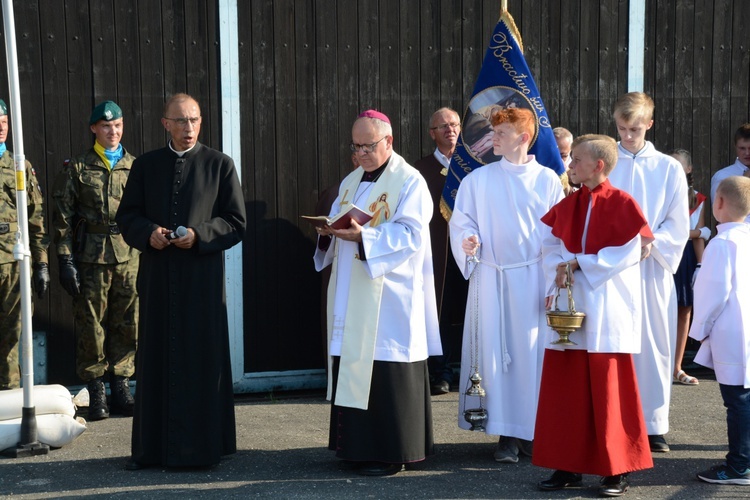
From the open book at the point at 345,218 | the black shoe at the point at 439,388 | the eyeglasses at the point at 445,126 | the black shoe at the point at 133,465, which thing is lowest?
the black shoe at the point at 133,465

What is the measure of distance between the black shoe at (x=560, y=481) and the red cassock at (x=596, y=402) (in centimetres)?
17

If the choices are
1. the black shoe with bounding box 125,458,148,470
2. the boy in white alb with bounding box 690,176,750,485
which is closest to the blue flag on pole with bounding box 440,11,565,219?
the boy in white alb with bounding box 690,176,750,485

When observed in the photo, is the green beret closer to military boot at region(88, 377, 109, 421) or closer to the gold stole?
military boot at region(88, 377, 109, 421)

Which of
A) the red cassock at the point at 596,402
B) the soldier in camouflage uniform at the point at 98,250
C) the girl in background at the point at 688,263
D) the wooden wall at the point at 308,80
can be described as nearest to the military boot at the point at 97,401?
the soldier in camouflage uniform at the point at 98,250

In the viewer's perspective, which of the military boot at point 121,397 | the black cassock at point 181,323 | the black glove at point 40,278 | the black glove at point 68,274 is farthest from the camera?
the military boot at point 121,397

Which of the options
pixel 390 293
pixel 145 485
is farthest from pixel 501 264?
pixel 145 485

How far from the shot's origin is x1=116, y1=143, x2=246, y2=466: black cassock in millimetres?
6320

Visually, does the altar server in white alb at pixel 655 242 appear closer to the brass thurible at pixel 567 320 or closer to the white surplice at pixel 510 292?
the white surplice at pixel 510 292

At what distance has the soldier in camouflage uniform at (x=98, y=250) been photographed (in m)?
7.61

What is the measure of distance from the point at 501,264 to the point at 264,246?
8.27ft

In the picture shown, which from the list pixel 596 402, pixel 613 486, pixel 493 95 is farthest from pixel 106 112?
pixel 613 486

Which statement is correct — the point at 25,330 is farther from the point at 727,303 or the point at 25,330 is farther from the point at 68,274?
the point at 727,303

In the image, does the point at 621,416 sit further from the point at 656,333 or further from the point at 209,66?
the point at 209,66

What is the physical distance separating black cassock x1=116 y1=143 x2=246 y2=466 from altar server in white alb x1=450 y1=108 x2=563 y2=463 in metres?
1.46
